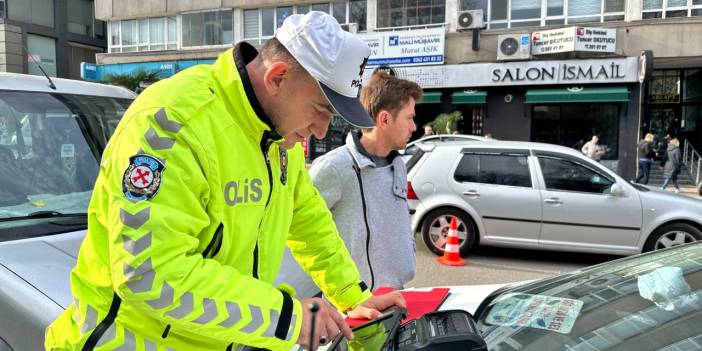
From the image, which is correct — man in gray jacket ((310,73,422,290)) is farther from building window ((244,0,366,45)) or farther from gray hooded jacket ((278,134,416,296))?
building window ((244,0,366,45))

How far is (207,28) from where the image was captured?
24531 mm

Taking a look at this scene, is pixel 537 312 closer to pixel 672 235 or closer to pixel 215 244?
pixel 215 244

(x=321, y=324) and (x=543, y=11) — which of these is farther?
(x=543, y=11)

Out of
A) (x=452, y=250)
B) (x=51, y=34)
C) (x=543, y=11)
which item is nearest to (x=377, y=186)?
(x=452, y=250)

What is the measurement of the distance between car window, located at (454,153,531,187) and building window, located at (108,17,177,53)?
21.8 m

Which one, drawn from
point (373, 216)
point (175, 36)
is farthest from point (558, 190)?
point (175, 36)

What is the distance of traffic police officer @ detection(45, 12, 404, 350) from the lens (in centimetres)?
110

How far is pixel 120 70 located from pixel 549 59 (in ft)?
66.3

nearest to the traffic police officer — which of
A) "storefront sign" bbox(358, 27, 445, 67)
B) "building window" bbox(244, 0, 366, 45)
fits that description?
"storefront sign" bbox(358, 27, 445, 67)

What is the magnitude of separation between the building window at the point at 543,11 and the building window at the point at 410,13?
0.98 m

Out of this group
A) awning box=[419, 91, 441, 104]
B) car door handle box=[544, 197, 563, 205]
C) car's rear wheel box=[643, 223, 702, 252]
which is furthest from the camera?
awning box=[419, 91, 441, 104]

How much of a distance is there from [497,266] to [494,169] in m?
1.29

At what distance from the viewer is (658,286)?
177cm

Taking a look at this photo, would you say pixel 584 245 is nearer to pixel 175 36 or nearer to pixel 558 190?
pixel 558 190
